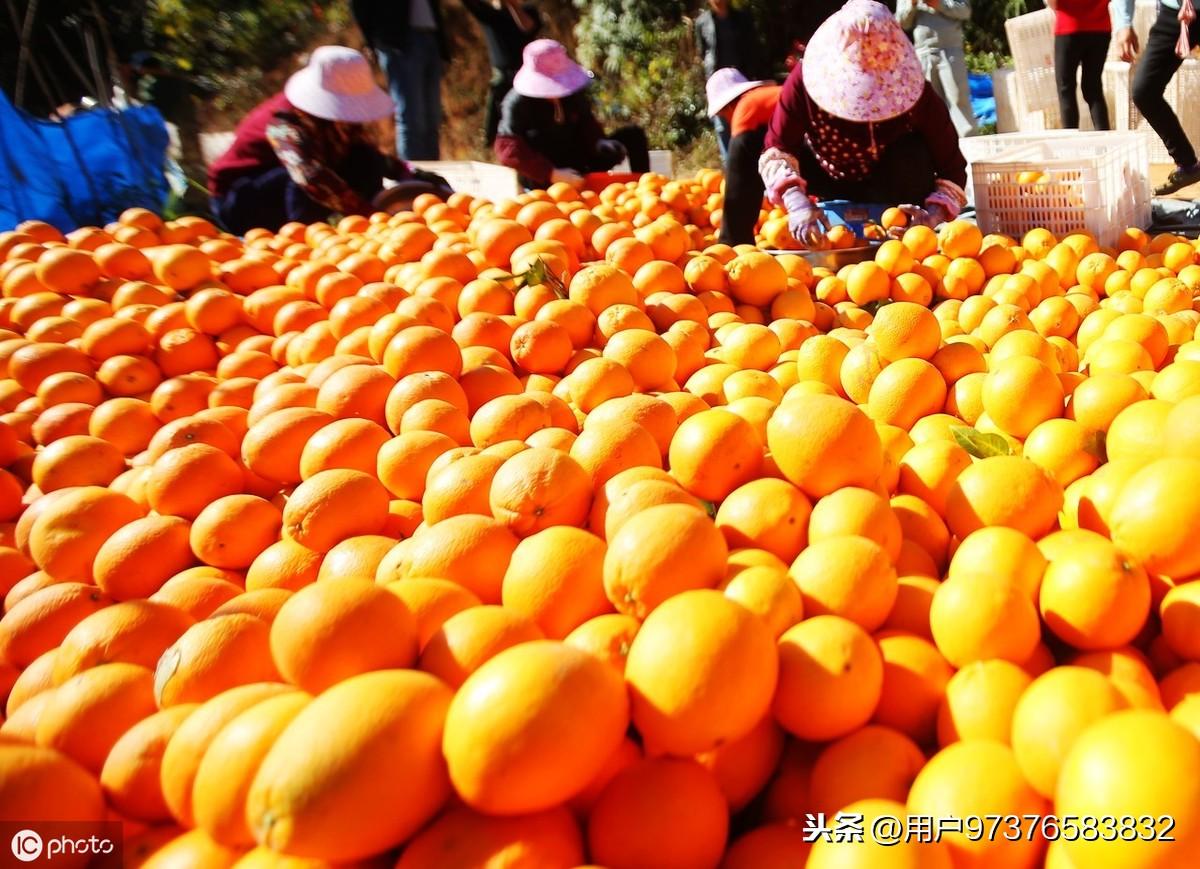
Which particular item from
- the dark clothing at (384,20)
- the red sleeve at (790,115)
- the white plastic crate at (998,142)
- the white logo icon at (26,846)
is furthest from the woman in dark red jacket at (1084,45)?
the white logo icon at (26,846)

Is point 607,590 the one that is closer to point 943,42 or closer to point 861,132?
point 861,132

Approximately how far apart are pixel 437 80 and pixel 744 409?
21.9ft

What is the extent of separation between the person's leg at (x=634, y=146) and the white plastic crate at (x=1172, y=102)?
14.5 ft

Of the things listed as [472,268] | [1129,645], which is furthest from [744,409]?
[472,268]

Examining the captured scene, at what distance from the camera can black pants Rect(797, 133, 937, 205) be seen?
13.7 feet

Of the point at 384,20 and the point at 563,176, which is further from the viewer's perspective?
the point at 384,20

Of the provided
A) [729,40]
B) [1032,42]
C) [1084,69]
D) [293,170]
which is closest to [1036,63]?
[1032,42]

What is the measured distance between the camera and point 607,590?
120cm

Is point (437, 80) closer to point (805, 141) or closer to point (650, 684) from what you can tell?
point (805, 141)

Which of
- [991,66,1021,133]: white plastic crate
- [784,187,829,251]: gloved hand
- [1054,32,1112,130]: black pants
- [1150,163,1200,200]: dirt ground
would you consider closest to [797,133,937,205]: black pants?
[784,187,829,251]: gloved hand

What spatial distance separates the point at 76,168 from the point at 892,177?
191 inches

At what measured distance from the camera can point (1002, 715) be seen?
1016 mm

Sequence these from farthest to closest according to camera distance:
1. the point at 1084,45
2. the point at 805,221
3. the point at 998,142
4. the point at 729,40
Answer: the point at 729,40
the point at 1084,45
the point at 998,142
the point at 805,221

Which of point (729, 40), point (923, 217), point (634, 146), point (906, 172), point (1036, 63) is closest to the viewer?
point (923, 217)
